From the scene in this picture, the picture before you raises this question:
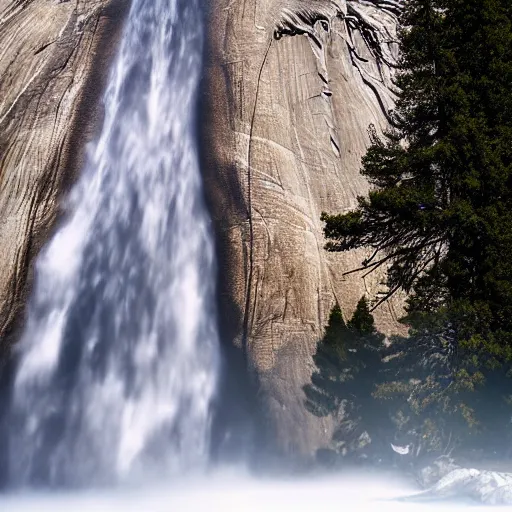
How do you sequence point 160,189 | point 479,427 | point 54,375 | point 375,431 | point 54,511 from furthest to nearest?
point 160,189, point 54,375, point 375,431, point 479,427, point 54,511

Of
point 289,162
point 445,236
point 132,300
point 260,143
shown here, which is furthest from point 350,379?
point 260,143

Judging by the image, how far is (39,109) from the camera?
556 inches

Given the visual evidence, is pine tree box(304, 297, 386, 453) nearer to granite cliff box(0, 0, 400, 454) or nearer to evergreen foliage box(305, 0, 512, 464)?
evergreen foliage box(305, 0, 512, 464)

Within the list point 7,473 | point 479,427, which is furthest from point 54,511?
point 479,427

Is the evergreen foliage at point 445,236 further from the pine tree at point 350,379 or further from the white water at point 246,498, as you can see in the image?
the white water at point 246,498

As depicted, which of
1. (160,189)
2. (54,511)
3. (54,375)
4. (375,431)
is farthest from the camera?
(160,189)

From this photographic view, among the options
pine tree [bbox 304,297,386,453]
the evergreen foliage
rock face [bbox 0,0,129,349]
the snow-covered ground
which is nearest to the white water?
the snow-covered ground

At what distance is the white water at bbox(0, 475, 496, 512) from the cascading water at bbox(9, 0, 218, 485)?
85 cm

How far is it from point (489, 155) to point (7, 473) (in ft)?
23.9

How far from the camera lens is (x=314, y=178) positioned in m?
14.1

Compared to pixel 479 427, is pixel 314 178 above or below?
above

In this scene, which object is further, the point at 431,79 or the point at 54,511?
the point at 431,79

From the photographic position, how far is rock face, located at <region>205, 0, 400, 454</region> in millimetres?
12984

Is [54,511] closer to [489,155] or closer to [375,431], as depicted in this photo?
[375,431]
